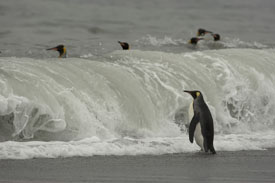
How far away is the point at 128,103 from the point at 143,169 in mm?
3491

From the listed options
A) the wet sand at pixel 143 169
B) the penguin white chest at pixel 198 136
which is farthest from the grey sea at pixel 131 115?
the penguin white chest at pixel 198 136

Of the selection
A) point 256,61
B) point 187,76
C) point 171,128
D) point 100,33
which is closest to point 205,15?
point 100,33

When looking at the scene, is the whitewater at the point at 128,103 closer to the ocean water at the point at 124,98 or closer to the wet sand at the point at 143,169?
the ocean water at the point at 124,98

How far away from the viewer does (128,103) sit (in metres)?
11.6

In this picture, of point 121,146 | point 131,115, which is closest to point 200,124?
point 121,146

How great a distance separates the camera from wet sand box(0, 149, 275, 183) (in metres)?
7.54

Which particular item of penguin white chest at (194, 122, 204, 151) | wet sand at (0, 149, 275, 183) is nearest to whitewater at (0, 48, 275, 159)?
penguin white chest at (194, 122, 204, 151)

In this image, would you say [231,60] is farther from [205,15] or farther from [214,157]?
[205,15]

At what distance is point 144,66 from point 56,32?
419 inches

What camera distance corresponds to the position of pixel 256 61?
1541 centimetres

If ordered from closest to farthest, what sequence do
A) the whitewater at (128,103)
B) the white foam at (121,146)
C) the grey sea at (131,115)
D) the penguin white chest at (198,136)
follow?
the grey sea at (131,115) → the white foam at (121,146) → the whitewater at (128,103) → the penguin white chest at (198,136)

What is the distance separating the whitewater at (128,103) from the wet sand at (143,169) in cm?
44

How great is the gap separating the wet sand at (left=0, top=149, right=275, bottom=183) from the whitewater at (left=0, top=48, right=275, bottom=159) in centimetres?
44

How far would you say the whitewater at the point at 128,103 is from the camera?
9.80m
